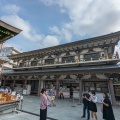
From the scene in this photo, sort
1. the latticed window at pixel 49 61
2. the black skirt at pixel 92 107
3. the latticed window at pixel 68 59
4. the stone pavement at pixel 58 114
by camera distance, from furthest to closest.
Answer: the latticed window at pixel 49 61 → the latticed window at pixel 68 59 → the stone pavement at pixel 58 114 → the black skirt at pixel 92 107

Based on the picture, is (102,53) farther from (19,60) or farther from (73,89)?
(19,60)

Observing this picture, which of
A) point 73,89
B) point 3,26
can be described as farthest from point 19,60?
point 3,26

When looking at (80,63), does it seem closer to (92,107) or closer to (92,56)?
(92,56)

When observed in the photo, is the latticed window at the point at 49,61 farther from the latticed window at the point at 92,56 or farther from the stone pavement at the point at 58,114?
the stone pavement at the point at 58,114

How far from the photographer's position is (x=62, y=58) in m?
17.8

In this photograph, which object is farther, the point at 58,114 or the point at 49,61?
the point at 49,61

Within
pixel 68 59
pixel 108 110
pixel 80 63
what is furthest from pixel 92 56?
pixel 108 110

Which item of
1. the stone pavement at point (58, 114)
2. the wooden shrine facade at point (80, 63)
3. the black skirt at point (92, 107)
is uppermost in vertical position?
the wooden shrine facade at point (80, 63)

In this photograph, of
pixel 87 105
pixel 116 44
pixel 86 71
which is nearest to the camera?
pixel 87 105

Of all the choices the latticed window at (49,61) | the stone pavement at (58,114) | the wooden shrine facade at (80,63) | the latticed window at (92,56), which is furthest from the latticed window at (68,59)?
the stone pavement at (58,114)

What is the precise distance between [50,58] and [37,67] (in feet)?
9.57

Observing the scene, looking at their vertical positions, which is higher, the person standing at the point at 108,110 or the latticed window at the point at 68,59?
the latticed window at the point at 68,59

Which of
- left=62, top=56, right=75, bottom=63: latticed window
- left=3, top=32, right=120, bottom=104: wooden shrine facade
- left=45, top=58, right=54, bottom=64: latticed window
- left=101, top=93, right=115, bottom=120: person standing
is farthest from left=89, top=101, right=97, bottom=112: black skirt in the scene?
left=45, top=58, right=54, bottom=64: latticed window

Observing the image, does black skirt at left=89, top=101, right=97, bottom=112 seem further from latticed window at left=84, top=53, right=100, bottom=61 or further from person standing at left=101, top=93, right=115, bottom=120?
latticed window at left=84, top=53, right=100, bottom=61
